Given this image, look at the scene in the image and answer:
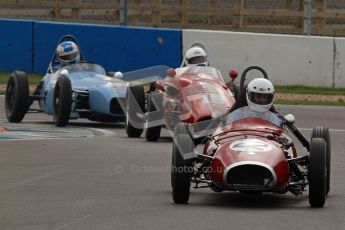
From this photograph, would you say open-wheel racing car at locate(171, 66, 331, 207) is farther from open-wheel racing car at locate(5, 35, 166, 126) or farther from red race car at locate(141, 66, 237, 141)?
open-wheel racing car at locate(5, 35, 166, 126)

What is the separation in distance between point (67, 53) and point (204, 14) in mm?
9062

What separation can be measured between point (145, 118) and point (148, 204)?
644cm

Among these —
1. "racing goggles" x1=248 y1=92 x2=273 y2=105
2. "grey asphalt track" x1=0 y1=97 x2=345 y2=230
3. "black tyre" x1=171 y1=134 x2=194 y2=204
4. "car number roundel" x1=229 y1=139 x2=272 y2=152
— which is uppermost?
"racing goggles" x1=248 y1=92 x2=273 y2=105

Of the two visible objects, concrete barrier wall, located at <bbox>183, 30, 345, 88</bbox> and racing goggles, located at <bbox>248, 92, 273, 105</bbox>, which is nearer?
racing goggles, located at <bbox>248, 92, 273, 105</bbox>

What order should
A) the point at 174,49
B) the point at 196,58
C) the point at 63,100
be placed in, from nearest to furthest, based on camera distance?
1. the point at 63,100
2. the point at 196,58
3. the point at 174,49

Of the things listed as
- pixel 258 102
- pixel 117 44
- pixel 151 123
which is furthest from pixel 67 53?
pixel 258 102

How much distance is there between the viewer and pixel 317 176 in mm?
10703

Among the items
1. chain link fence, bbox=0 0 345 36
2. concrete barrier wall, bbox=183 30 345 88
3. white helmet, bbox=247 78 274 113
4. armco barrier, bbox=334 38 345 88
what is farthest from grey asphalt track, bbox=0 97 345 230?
chain link fence, bbox=0 0 345 36

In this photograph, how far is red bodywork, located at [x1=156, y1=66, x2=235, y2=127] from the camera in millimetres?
16375

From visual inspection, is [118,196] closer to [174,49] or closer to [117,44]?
[174,49]

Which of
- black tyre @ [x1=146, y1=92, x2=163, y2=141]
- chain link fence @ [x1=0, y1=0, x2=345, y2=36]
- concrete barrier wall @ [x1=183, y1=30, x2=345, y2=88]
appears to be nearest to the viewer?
black tyre @ [x1=146, y1=92, x2=163, y2=141]

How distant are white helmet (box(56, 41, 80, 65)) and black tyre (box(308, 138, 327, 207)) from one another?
A: 1012cm

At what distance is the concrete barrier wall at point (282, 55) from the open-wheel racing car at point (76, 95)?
564 centimetres

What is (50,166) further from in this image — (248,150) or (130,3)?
(130,3)
